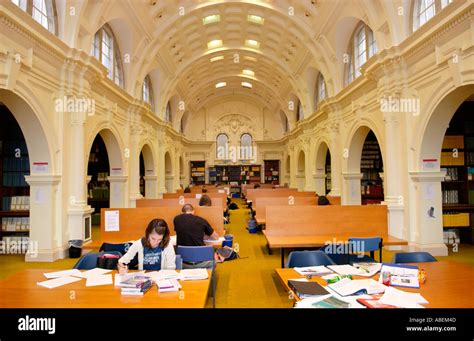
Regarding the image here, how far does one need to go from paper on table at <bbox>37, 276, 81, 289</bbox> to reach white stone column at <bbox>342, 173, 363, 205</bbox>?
8.50 meters

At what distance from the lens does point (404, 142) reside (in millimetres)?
6543

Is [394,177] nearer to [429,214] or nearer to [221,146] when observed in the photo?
[429,214]

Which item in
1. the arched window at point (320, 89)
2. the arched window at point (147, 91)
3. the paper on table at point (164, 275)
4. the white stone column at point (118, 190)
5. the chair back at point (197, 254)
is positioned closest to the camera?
the paper on table at point (164, 275)

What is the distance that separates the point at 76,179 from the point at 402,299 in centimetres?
656

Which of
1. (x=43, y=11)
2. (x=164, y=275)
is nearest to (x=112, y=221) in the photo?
(x=164, y=275)

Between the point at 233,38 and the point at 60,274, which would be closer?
the point at 60,274

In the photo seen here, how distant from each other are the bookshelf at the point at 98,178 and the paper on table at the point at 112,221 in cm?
608

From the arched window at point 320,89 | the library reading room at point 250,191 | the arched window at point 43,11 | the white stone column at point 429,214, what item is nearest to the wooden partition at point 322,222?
the library reading room at point 250,191

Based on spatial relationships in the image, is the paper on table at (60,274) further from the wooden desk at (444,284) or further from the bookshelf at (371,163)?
the bookshelf at (371,163)

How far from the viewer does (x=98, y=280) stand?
8.58ft

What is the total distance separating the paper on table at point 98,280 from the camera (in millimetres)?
2527

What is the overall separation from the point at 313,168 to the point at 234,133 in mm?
11654
